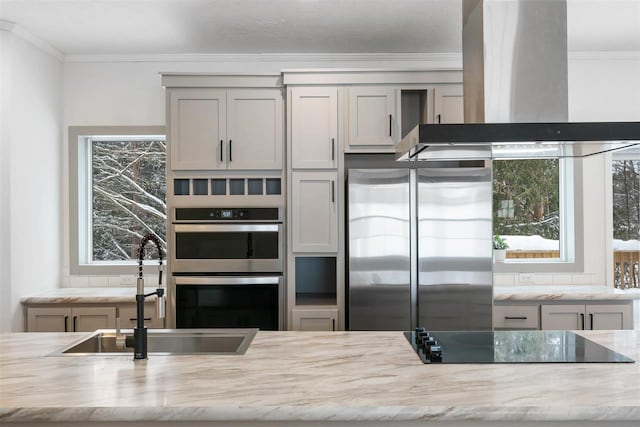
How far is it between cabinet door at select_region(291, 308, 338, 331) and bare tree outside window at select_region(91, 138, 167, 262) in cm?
138

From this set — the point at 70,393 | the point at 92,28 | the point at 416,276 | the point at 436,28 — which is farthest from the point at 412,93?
the point at 70,393

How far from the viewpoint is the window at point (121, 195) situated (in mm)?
4270

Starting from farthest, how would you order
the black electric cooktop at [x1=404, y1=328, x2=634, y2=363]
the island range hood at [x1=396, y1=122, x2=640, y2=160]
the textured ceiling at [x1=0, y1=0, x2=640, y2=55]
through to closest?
the textured ceiling at [x1=0, y1=0, x2=640, y2=55] < the black electric cooktop at [x1=404, y1=328, x2=634, y2=363] < the island range hood at [x1=396, y1=122, x2=640, y2=160]

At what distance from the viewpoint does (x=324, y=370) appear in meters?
1.79

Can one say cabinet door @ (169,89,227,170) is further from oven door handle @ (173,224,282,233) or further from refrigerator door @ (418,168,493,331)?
refrigerator door @ (418,168,493,331)

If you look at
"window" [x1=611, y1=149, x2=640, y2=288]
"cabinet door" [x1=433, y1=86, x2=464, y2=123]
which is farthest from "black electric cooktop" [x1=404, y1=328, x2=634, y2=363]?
"window" [x1=611, y1=149, x2=640, y2=288]

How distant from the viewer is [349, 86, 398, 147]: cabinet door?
3.65m

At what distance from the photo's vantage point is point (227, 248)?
3.64 m

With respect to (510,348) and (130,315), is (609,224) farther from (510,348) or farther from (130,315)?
(130,315)

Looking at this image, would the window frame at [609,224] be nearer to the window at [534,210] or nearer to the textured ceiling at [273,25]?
the window at [534,210]

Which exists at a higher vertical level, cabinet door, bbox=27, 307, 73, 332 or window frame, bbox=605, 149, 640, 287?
window frame, bbox=605, 149, 640, 287

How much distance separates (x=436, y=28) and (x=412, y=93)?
51cm

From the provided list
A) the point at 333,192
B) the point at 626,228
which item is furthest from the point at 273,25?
the point at 626,228

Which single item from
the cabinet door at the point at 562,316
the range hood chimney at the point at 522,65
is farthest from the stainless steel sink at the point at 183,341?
the cabinet door at the point at 562,316
